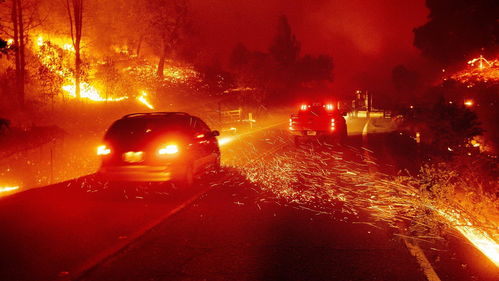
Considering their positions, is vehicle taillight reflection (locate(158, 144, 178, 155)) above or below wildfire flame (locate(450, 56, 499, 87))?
below

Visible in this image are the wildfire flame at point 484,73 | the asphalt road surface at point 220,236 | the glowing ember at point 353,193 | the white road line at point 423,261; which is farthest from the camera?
the wildfire flame at point 484,73

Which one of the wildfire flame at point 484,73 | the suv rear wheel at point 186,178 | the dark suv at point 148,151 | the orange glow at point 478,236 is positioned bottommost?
the orange glow at point 478,236

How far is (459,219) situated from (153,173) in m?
5.82

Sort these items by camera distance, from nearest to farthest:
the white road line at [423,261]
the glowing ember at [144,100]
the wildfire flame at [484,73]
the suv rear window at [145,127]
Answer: the white road line at [423,261] < the suv rear window at [145,127] < the wildfire flame at [484,73] < the glowing ember at [144,100]

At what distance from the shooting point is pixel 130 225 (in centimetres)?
705

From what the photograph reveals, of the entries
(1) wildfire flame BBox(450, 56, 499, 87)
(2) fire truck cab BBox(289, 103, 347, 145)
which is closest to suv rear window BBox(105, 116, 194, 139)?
(2) fire truck cab BBox(289, 103, 347, 145)

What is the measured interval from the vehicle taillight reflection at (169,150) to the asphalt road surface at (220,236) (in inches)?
36.4

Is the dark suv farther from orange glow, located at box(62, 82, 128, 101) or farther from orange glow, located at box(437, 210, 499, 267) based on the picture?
orange glow, located at box(62, 82, 128, 101)

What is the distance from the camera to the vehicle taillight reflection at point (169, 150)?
30.7 feet

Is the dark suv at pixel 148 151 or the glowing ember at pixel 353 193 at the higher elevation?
the dark suv at pixel 148 151

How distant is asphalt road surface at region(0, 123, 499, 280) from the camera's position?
5.07 m

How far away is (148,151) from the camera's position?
9.34 meters

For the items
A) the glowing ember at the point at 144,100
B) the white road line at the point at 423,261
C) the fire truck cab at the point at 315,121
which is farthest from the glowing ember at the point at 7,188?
the glowing ember at the point at 144,100

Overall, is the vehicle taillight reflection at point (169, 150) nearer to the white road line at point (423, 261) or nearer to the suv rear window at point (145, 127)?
the suv rear window at point (145, 127)
